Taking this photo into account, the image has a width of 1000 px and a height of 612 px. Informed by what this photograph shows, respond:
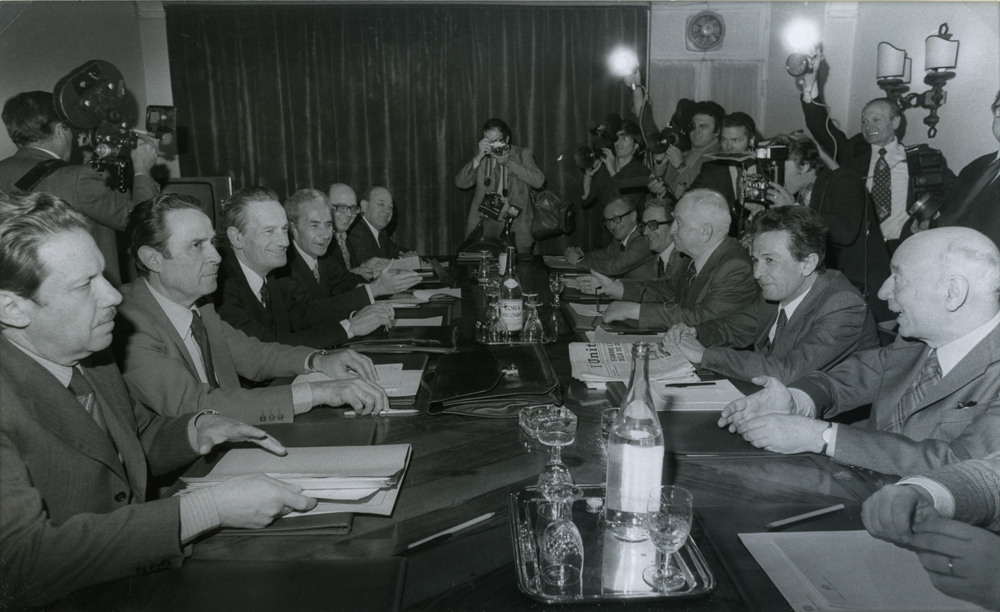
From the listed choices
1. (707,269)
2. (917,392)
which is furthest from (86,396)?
(707,269)

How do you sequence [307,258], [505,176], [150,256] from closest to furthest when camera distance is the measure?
1. [150,256]
2. [307,258]
3. [505,176]

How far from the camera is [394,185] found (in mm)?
7113

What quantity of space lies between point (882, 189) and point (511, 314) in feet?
10.6

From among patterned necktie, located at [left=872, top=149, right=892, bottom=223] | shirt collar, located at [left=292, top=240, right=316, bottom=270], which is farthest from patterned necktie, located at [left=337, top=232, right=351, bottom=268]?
patterned necktie, located at [left=872, top=149, right=892, bottom=223]

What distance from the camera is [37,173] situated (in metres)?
3.08

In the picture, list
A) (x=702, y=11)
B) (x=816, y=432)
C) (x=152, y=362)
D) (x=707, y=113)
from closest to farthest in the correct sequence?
(x=816, y=432) → (x=152, y=362) → (x=707, y=113) → (x=702, y=11)

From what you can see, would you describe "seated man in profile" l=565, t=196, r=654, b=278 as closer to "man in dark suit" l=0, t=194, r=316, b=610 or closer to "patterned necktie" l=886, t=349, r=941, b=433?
"patterned necktie" l=886, t=349, r=941, b=433

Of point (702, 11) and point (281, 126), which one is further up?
point (702, 11)

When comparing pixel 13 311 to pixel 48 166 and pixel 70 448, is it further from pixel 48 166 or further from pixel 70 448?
pixel 48 166

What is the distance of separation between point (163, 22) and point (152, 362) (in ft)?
21.3

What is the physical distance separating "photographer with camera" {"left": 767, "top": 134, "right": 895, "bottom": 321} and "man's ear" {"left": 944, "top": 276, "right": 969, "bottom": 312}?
1.90 meters

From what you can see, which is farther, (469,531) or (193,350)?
(193,350)

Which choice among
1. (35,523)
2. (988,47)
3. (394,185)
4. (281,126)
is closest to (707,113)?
(988,47)

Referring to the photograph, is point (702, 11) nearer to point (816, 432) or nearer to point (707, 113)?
point (707, 113)
